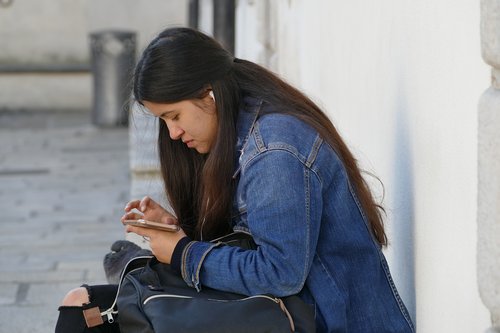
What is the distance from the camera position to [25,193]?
824 centimetres

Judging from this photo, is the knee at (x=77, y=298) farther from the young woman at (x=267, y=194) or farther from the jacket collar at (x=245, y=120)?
the jacket collar at (x=245, y=120)

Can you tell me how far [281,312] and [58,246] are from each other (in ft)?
13.6

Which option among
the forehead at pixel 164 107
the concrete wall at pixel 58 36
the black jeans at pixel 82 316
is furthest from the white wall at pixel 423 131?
the concrete wall at pixel 58 36

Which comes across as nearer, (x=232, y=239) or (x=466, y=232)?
(x=466, y=232)

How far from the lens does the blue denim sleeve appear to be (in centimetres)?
235

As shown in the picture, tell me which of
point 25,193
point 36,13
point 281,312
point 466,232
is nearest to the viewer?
point 466,232

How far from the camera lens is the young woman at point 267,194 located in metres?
2.38

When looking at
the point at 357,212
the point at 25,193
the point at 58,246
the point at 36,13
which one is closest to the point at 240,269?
the point at 357,212

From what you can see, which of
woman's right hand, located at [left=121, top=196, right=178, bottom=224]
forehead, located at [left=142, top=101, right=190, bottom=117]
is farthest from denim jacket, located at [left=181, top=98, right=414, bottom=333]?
woman's right hand, located at [left=121, top=196, right=178, bottom=224]

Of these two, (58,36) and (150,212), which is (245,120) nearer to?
(150,212)

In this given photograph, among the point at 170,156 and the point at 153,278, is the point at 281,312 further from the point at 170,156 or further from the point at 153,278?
the point at 170,156

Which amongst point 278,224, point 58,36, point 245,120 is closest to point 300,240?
point 278,224

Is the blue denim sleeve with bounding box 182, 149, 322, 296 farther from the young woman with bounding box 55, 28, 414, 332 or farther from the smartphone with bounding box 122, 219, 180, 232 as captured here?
the smartphone with bounding box 122, 219, 180, 232

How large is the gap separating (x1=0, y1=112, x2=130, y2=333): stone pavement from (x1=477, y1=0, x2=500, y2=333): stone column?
2952mm
